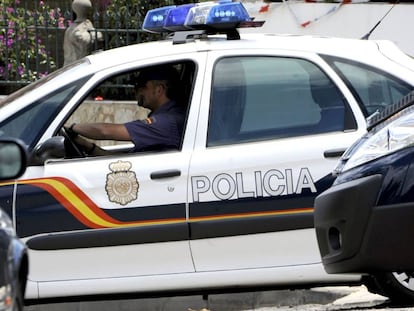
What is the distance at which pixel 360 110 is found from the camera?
657 centimetres

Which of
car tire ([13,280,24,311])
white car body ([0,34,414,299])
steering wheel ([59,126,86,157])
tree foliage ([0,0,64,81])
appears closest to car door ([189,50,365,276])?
white car body ([0,34,414,299])

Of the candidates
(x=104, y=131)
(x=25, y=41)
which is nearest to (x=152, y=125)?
(x=104, y=131)

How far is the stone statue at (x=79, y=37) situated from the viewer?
38.3ft

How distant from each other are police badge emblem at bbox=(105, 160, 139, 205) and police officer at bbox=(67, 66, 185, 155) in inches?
14.7

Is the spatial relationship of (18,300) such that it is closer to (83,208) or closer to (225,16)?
(83,208)

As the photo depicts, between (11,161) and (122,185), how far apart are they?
95.0 inches

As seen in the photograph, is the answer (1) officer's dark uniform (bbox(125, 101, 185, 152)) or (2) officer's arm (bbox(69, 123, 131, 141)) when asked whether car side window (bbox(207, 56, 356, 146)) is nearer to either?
(1) officer's dark uniform (bbox(125, 101, 185, 152))

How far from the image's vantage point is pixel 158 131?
675 cm

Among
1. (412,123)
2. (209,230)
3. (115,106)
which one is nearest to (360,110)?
(209,230)

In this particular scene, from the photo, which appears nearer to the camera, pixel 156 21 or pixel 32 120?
pixel 32 120

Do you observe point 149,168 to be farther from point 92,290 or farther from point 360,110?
point 360,110

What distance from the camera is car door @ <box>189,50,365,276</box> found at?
20.9ft

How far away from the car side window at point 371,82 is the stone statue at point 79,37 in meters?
5.44

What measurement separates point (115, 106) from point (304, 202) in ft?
17.5
